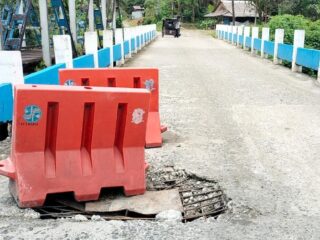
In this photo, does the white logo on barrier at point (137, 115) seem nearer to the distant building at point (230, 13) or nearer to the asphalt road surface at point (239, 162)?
the asphalt road surface at point (239, 162)

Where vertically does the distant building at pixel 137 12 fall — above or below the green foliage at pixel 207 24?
above

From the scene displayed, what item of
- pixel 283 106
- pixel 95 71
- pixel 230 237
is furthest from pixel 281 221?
pixel 283 106

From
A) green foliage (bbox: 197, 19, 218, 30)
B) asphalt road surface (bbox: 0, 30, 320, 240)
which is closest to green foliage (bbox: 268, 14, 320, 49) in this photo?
asphalt road surface (bbox: 0, 30, 320, 240)

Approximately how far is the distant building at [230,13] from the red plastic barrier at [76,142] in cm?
6423

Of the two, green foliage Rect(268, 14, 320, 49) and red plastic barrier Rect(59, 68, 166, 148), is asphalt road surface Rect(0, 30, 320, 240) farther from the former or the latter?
green foliage Rect(268, 14, 320, 49)

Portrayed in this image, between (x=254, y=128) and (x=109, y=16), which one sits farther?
(x=109, y=16)

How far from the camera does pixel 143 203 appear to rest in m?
4.02

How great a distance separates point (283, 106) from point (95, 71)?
14.0ft

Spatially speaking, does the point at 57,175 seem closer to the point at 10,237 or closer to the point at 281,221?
the point at 10,237

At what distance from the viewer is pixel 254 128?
681cm

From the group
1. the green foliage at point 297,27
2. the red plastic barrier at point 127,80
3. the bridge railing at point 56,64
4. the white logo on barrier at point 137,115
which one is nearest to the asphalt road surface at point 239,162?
the red plastic barrier at point 127,80

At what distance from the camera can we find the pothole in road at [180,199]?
3.83m

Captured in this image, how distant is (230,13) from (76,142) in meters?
67.9

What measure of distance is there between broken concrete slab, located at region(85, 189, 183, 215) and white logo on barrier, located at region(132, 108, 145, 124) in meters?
0.67
